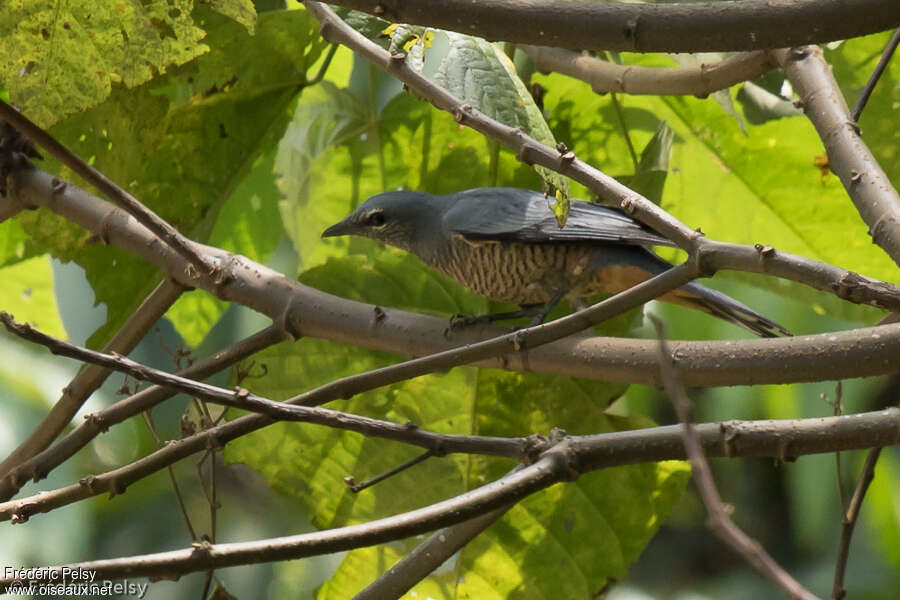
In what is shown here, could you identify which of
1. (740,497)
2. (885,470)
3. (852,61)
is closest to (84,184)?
(852,61)

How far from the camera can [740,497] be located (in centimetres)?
717

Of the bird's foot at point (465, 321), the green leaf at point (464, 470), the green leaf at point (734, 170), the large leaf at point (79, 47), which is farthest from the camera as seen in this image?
the green leaf at point (734, 170)

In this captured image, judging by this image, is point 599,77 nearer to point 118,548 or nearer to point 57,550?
point 57,550

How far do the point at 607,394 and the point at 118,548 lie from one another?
3859 mm

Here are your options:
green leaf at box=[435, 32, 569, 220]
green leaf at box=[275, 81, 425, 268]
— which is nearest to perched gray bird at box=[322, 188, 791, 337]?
green leaf at box=[275, 81, 425, 268]

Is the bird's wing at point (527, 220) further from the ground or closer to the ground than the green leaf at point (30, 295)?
further from the ground

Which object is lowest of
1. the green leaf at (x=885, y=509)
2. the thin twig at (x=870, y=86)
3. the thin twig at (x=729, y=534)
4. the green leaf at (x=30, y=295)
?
the green leaf at (x=885, y=509)

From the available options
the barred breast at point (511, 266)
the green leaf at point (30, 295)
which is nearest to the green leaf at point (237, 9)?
the barred breast at point (511, 266)

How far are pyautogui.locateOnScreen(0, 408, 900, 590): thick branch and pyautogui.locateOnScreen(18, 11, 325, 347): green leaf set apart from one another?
92 cm

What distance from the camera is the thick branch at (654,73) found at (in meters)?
2.09

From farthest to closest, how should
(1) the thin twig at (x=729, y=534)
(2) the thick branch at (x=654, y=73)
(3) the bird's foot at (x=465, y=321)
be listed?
(2) the thick branch at (x=654, y=73) → (3) the bird's foot at (x=465, y=321) → (1) the thin twig at (x=729, y=534)

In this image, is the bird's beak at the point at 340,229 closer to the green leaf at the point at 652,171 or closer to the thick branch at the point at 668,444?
the green leaf at the point at 652,171

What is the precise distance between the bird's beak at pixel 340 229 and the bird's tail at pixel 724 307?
0.77 metres

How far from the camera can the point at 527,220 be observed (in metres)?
2.46
